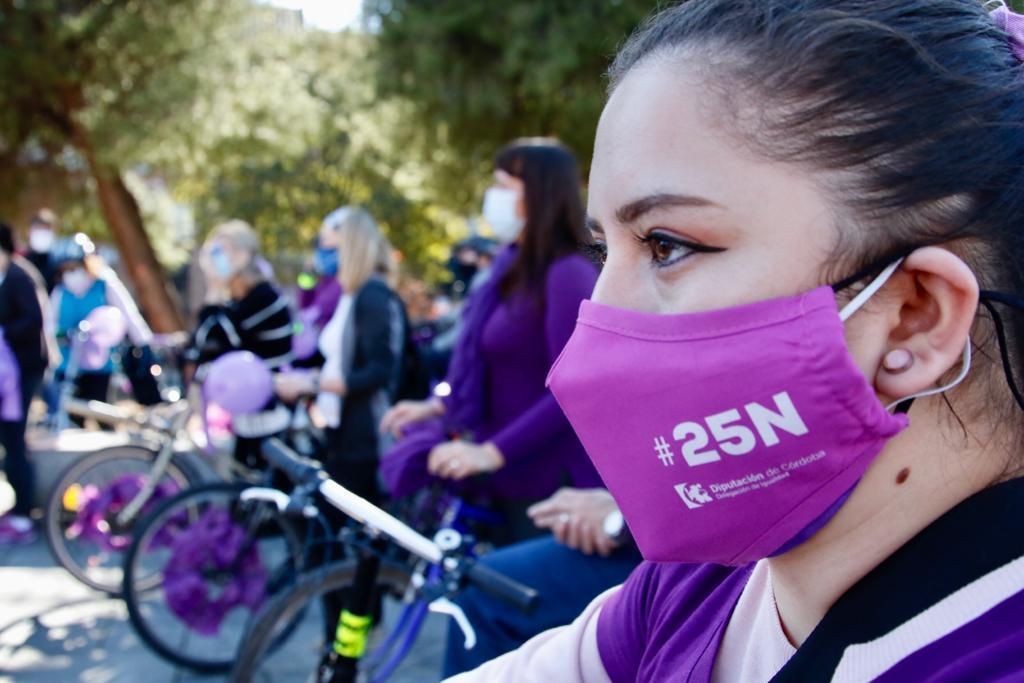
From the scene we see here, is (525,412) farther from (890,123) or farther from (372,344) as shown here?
(890,123)

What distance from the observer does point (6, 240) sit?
6.48 m

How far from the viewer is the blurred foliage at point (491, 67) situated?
41.5 ft

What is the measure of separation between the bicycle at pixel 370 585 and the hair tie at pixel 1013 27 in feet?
5.21

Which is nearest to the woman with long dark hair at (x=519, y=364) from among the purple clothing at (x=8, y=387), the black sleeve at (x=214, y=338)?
the black sleeve at (x=214, y=338)

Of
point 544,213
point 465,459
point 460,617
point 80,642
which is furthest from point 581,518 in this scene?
point 80,642

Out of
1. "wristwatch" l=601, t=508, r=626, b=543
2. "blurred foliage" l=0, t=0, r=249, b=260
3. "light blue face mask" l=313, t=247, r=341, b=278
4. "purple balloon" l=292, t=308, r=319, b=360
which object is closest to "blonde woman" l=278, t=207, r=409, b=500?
"purple balloon" l=292, t=308, r=319, b=360

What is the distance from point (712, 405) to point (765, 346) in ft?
0.28

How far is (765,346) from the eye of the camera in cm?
96

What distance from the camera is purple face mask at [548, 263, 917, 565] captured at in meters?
0.95

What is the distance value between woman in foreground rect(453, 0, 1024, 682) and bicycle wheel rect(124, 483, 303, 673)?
3612 millimetres

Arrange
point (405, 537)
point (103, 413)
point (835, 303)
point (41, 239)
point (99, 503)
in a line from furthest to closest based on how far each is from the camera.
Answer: point (41, 239) < point (103, 413) < point (99, 503) < point (405, 537) < point (835, 303)

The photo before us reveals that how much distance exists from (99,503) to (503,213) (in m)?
3.45

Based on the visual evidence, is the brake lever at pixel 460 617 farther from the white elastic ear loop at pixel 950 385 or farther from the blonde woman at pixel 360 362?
the blonde woman at pixel 360 362

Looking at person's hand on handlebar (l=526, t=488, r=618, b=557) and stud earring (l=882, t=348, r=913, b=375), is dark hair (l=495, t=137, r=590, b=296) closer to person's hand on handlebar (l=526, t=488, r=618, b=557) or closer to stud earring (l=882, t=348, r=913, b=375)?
person's hand on handlebar (l=526, t=488, r=618, b=557)
